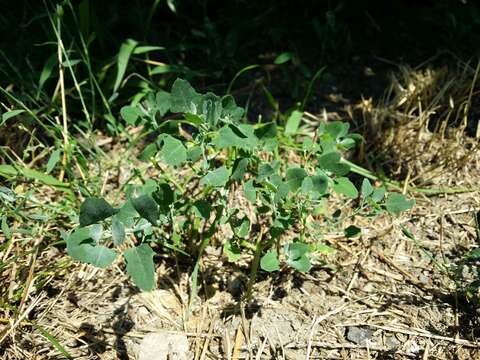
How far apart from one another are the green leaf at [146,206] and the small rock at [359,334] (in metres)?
0.74

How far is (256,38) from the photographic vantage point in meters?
2.41

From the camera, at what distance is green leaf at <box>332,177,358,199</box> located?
1375 millimetres

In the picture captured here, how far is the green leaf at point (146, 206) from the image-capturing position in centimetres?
112

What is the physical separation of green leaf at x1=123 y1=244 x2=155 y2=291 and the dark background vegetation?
43.1 inches

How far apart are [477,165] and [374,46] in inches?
31.6

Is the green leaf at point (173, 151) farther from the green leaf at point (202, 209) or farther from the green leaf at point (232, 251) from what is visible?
the green leaf at point (232, 251)

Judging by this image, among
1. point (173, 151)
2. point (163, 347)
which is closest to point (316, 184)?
point (173, 151)

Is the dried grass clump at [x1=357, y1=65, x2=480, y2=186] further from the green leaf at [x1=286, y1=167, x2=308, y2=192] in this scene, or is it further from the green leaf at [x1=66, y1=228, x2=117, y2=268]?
the green leaf at [x1=66, y1=228, x2=117, y2=268]

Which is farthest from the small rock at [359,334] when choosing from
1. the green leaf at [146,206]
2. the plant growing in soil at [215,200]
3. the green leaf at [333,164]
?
the green leaf at [146,206]

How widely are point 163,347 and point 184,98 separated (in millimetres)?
736

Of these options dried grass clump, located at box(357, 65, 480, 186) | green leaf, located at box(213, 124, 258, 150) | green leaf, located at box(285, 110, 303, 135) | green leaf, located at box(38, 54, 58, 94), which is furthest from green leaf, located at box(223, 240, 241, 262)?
green leaf, located at box(38, 54, 58, 94)

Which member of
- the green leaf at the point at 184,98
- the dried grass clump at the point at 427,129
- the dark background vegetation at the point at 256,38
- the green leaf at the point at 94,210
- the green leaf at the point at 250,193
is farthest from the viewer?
the dark background vegetation at the point at 256,38

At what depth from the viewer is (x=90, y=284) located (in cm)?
158

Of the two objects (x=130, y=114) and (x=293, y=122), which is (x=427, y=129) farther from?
(x=130, y=114)
